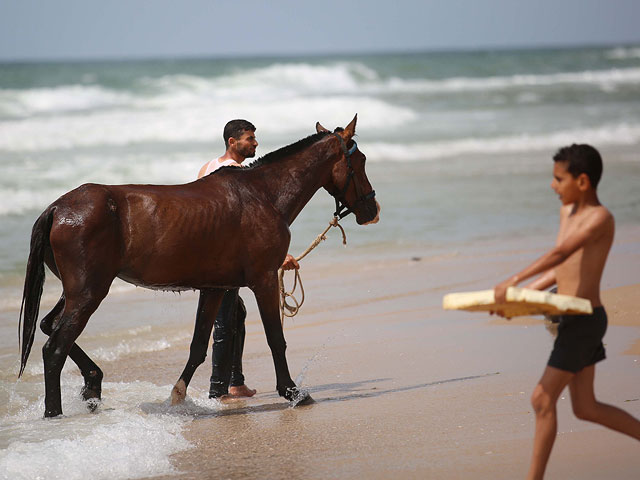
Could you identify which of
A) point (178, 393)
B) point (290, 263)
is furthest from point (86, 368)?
point (290, 263)

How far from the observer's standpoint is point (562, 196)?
13.9ft

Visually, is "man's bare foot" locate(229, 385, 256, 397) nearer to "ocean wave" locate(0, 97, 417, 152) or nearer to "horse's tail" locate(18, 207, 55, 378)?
"horse's tail" locate(18, 207, 55, 378)

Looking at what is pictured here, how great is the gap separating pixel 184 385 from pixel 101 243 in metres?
1.15

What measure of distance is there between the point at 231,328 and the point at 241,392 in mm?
457

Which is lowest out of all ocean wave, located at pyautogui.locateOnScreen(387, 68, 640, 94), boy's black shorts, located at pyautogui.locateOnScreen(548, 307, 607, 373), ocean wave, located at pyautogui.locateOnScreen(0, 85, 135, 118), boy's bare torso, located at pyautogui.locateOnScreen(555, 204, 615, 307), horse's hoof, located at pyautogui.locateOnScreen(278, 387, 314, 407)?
horse's hoof, located at pyautogui.locateOnScreen(278, 387, 314, 407)

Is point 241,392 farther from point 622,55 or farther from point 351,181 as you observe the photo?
point 622,55

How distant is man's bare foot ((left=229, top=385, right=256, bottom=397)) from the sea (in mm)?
490

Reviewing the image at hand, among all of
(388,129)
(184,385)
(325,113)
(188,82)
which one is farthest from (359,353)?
(188,82)

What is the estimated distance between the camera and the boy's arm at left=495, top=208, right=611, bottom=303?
4016 millimetres

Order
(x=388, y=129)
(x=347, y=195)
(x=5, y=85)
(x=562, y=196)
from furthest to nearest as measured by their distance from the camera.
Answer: (x=5, y=85) < (x=388, y=129) < (x=347, y=195) < (x=562, y=196)

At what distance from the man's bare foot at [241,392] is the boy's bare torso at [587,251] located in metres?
2.96

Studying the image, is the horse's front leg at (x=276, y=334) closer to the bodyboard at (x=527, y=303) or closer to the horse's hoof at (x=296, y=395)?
the horse's hoof at (x=296, y=395)

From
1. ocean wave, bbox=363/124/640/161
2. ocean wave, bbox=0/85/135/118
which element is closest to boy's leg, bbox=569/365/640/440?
ocean wave, bbox=363/124/640/161

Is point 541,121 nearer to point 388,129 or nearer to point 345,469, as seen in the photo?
point 388,129
